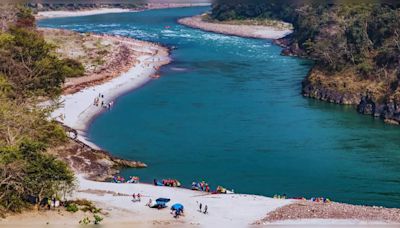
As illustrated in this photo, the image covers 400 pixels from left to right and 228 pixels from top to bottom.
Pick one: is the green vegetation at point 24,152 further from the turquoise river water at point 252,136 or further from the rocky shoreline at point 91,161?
the turquoise river water at point 252,136

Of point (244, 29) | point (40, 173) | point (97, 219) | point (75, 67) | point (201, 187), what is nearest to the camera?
point (97, 219)

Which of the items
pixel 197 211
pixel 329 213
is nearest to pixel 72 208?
pixel 197 211

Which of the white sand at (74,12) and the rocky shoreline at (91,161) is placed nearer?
the rocky shoreline at (91,161)

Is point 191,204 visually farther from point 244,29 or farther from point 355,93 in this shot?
point 244,29

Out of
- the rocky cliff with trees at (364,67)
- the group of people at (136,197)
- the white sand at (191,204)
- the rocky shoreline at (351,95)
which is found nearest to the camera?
the white sand at (191,204)

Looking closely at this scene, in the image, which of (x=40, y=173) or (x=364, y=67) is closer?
(x=40, y=173)

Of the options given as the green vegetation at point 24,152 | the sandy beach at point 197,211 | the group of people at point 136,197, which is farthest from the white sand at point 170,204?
the green vegetation at point 24,152
